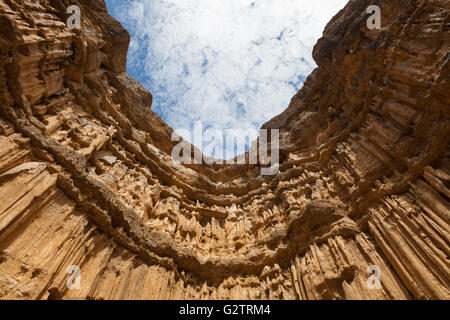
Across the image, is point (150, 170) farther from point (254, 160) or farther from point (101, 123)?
point (254, 160)

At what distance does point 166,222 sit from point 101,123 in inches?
354

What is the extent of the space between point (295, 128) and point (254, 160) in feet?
17.7

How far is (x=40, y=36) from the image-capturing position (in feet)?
44.9

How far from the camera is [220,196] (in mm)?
22984

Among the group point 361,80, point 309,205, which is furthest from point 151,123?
point 361,80

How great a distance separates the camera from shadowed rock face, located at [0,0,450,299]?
10062mm

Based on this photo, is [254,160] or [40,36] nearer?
[40,36]

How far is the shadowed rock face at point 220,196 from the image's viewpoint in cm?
1006

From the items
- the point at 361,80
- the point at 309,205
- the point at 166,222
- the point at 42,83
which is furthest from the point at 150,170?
the point at 361,80
